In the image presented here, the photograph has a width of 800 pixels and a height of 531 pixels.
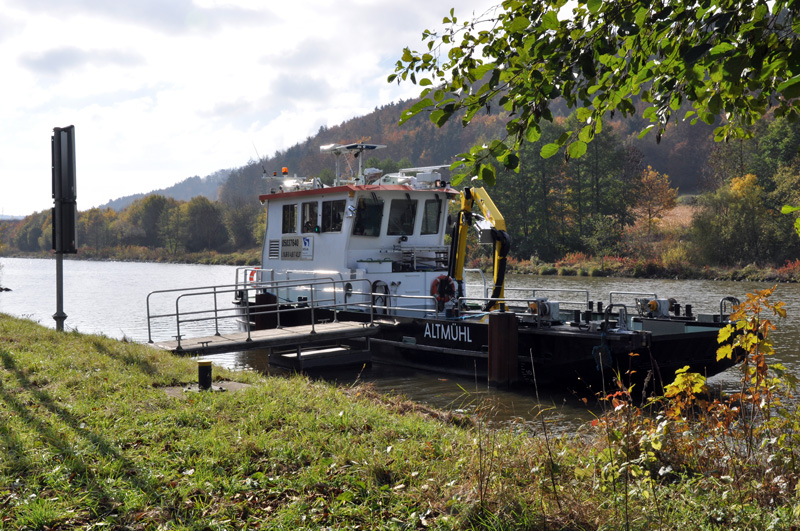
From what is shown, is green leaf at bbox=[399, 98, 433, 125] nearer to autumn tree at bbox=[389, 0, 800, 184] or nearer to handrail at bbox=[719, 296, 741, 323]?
autumn tree at bbox=[389, 0, 800, 184]

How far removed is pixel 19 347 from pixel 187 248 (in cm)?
8946

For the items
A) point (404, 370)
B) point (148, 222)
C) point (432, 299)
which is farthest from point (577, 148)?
point (148, 222)

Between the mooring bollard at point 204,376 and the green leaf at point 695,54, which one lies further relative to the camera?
the mooring bollard at point 204,376

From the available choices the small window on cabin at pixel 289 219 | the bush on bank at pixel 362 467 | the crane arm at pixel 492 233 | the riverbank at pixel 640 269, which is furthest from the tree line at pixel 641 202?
the bush on bank at pixel 362 467

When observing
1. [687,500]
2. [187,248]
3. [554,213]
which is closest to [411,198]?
[687,500]

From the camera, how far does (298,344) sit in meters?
12.7

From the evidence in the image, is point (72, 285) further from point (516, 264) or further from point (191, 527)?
point (191, 527)

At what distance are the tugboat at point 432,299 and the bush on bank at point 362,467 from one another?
479cm

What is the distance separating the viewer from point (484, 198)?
1365cm

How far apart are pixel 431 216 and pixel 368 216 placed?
162cm

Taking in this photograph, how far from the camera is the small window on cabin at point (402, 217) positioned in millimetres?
14773

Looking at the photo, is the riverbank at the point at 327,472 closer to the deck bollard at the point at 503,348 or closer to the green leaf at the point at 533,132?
the green leaf at the point at 533,132

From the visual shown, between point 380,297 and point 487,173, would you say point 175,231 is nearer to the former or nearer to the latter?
point 380,297

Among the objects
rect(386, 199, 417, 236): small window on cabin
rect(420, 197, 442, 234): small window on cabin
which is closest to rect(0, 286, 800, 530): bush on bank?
rect(386, 199, 417, 236): small window on cabin
